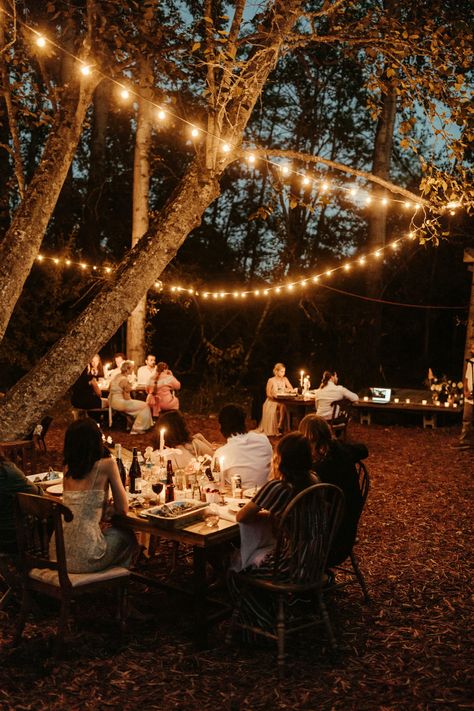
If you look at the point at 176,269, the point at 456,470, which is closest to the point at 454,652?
the point at 456,470

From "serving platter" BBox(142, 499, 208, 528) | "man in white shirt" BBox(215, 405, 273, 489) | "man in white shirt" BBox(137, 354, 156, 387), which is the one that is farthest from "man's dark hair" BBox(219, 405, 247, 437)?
"man in white shirt" BBox(137, 354, 156, 387)

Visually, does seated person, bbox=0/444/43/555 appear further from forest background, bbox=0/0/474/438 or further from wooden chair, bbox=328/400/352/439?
wooden chair, bbox=328/400/352/439

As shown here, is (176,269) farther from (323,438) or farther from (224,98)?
(323,438)

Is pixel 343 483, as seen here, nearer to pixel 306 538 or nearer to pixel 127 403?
pixel 306 538

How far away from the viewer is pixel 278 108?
1748cm

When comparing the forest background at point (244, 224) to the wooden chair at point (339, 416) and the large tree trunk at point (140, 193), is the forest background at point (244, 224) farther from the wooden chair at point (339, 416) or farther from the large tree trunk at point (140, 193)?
the wooden chair at point (339, 416)

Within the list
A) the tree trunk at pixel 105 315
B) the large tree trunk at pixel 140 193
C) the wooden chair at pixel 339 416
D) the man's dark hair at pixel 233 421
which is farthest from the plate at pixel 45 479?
the large tree trunk at pixel 140 193

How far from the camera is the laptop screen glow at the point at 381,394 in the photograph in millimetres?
12391

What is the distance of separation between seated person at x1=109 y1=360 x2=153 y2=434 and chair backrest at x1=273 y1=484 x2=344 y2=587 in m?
6.93

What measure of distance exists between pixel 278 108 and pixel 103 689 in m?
16.5

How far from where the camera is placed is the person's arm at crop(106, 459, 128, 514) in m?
3.88

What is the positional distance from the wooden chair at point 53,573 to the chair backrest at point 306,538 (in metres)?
0.95

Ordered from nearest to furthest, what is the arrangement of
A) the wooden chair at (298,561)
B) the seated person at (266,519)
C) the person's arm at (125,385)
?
the wooden chair at (298,561), the seated person at (266,519), the person's arm at (125,385)

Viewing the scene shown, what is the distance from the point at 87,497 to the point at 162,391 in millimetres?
6465
